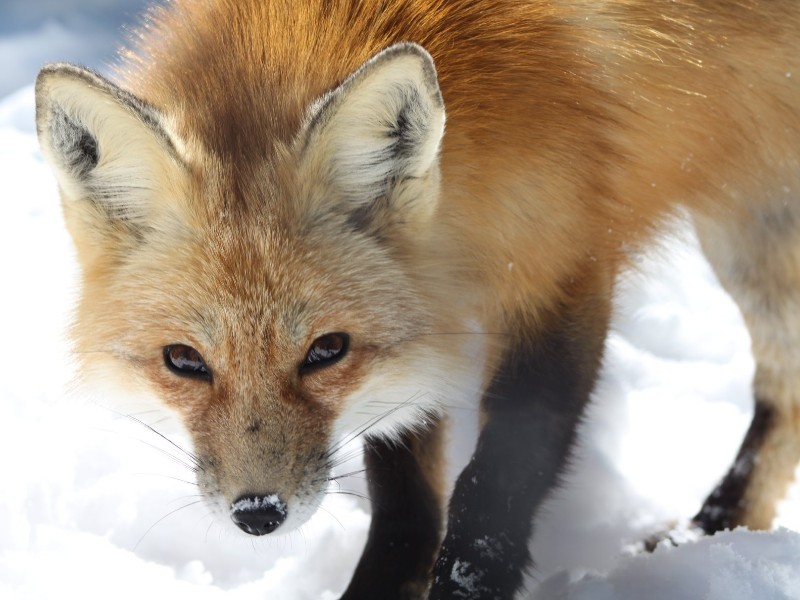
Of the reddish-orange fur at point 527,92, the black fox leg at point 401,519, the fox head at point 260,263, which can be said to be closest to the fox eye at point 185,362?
the fox head at point 260,263

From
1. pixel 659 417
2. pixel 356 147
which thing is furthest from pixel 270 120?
pixel 659 417

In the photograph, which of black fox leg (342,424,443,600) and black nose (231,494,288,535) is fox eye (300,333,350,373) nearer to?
black nose (231,494,288,535)

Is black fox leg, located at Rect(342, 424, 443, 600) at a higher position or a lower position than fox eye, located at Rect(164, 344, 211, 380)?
lower

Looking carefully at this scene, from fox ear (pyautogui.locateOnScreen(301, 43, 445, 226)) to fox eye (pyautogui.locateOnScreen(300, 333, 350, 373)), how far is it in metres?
0.35

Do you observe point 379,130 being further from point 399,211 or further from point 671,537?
point 671,537

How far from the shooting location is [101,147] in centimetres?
214

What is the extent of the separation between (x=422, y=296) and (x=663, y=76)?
3.49 ft

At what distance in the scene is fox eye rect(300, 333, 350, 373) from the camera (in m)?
2.16

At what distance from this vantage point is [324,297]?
2.16m

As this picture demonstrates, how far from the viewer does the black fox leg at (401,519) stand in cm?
285

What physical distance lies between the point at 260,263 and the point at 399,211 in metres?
0.42

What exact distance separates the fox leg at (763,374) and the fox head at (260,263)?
153 centimetres

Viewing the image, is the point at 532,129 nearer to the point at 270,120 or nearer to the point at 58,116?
the point at 270,120

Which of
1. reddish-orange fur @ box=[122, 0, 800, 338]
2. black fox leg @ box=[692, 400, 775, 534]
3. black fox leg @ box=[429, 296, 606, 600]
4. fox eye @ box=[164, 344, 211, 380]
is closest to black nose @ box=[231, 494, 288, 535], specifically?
fox eye @ box=[164, 344, 211, 380]
